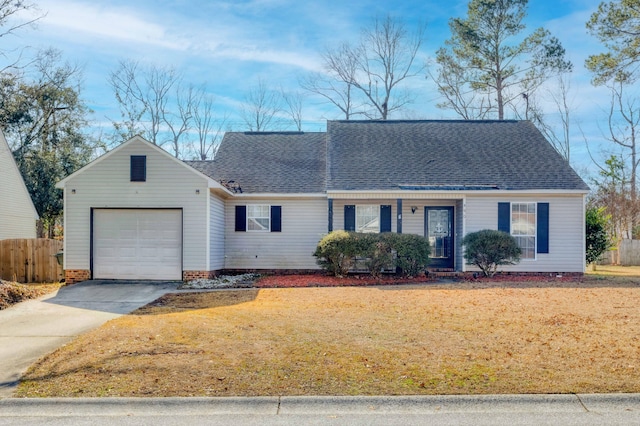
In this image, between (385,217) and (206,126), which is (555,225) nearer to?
(385,217)

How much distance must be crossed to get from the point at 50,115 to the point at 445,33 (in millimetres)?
23242

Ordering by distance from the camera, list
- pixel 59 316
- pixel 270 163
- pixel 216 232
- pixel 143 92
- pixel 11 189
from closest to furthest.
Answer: pixel 59 316 → pixel 216 232 → pixel 270 163 → pixel 11 189 → pixel 143 92

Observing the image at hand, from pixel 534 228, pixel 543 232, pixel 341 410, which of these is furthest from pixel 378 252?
pixel 341 410

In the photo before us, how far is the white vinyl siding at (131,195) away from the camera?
15195 millimetres

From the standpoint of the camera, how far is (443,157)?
1917cm

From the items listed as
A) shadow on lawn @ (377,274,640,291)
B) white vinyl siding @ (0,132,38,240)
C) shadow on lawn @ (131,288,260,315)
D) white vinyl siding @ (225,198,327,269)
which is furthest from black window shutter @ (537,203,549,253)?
white vinyl siding @ (0,132,38,240)

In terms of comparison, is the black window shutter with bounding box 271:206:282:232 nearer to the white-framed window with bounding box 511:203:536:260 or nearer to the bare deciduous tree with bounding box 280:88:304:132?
the white-framed window with bounding box 511:203:536:260

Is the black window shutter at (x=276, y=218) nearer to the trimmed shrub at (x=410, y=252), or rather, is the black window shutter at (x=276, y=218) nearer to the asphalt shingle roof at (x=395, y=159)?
the asphalt shingle roof at (x=395, y=159)

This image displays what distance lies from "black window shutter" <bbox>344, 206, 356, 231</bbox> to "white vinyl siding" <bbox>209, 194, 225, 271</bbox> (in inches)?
166

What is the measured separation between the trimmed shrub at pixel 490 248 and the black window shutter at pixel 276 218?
6210 millimetres

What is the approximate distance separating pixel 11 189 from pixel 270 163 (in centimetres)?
1126

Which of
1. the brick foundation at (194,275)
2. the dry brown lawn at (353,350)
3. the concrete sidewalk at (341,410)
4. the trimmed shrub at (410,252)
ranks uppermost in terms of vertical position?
the trimmed shrub at (410,252)

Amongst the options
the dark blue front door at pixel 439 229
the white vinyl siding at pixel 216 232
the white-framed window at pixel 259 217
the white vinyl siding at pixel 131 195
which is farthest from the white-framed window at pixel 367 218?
the white vinyl siding at pixel 131 195

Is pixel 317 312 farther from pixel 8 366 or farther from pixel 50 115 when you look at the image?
pixel 50 115
